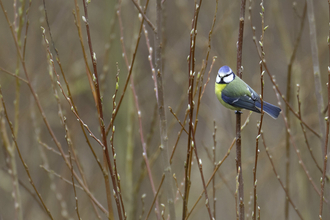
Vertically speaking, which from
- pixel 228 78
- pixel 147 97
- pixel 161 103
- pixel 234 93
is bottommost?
pixel 161 103

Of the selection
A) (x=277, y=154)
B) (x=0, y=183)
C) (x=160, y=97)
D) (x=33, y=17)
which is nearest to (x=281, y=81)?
(x=277, y=154)

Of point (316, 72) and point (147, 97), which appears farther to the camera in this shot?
point (147, 97)

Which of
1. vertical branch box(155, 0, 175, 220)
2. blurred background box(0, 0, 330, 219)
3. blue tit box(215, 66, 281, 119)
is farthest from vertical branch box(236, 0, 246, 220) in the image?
blurred background box(0, 0, 330, 219)

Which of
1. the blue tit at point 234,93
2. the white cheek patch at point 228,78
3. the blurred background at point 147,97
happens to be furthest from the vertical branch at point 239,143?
the blurred background at point 147,97

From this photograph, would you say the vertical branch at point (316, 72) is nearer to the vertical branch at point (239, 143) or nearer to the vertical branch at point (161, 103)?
the vertical branch at point (239, 143)

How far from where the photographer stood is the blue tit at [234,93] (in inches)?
111

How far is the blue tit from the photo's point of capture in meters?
2.82

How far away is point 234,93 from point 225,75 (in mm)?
171

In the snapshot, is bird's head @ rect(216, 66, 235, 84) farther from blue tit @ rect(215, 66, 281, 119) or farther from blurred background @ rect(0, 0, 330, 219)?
blurred background @ rect(0, 0, 330, 219)

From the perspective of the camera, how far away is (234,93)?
287 cm

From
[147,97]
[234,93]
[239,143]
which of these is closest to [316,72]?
[234,93]

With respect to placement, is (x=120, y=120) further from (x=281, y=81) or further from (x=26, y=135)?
(x=281, y=81)

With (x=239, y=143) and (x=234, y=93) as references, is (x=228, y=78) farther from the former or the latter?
(x=239, y=143)

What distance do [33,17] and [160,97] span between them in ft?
16.5
